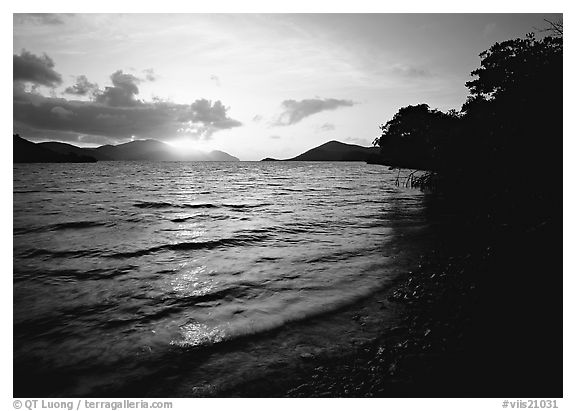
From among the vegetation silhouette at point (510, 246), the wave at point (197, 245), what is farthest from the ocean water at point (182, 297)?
the vegetation silhouette at point (510, 246)

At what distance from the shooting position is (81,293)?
7305 mm

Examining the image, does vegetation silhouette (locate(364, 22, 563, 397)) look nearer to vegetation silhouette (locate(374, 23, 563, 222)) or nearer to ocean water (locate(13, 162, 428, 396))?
vegetation silhouette (locate(374, 23, 563, 222))

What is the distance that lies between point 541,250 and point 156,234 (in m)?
13.5

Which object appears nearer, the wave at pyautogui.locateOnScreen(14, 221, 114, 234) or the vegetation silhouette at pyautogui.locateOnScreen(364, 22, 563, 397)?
the vegetation silhouette at pyautogui.locateOnScreen(364, 22, 563, 397)

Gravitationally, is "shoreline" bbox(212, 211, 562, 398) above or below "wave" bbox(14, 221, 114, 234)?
below

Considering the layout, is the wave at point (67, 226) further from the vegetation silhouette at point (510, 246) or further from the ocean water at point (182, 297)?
the vegetation silhouette at point (510, 246)

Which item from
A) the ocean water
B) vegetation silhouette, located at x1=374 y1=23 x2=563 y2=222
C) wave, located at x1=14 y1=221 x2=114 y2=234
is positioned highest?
vegetation silhouette, located at x1=374 y1=23 x2=563 y2=222

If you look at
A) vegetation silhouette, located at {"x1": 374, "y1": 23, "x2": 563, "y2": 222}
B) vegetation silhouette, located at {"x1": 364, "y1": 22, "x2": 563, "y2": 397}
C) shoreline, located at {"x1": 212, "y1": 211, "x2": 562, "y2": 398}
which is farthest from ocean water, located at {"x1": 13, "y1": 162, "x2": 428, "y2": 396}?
vegetation silhouette, located at {"x1": 374, "y1": 23, "x2": 563, "y2": 222}

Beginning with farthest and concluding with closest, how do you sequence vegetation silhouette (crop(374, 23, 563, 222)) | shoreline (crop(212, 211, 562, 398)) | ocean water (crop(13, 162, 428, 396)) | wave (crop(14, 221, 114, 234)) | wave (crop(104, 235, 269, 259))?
wave (crop(14, 221, 114, 234)), wave (crop(104, 235, 269, 259)), vegetation silhouette (crop(374, 23, 563, 222)), ocean water (crop(13, 162, 428, 396)), shoreline (crop(212, 211, 562, 398))

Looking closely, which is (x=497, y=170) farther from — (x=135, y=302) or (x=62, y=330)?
(x=62, y=330)

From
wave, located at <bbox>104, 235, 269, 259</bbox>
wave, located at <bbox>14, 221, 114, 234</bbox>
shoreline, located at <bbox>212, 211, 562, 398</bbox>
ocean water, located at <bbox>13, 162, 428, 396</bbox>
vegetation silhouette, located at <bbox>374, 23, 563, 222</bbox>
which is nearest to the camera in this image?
shoreline, located at <bbox>212, 211, 562, 398</bbox>

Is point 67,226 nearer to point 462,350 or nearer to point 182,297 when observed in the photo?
point 182,297

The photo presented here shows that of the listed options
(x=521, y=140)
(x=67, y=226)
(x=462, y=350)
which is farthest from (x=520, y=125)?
(x=67, y=226)
